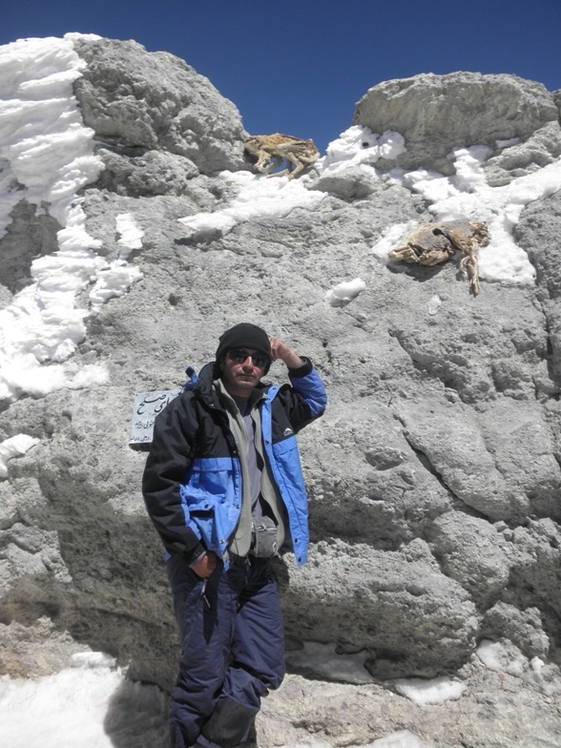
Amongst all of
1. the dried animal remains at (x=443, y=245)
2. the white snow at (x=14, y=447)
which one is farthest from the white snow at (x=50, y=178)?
the dried animal remains at (x=443, y=245)

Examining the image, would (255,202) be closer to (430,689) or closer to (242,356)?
(242,356)

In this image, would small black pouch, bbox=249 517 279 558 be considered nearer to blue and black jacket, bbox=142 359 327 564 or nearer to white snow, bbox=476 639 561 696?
blue and black jacket, bbox=142 359 327 564

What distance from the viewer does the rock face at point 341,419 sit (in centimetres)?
337

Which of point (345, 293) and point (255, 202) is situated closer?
point (345, 293)

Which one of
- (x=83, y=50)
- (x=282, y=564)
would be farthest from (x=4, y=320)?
(x=282, y=564)

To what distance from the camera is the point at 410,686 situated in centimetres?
332

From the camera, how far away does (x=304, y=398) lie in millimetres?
3139

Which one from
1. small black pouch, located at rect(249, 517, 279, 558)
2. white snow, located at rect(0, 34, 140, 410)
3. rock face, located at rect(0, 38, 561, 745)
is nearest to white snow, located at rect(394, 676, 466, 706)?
rock face, located at rect(0, 38, 561, 745)

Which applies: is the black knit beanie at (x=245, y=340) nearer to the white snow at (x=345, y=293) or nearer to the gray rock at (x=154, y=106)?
the white snow at (x=345, y=293)

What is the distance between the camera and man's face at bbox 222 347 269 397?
2887 millimetres

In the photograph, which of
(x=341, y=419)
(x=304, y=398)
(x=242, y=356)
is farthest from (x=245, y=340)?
(x=341, y=419)

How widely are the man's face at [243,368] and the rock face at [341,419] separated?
2.69 feet

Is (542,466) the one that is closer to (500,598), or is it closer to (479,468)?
(479,468)

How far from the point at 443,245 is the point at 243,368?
2.20m
